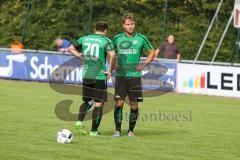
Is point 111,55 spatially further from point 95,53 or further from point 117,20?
point 117,20

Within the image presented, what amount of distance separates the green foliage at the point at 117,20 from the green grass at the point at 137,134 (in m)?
10.4

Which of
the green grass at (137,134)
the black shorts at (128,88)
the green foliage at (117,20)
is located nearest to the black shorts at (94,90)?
the black shorts at (128,88)

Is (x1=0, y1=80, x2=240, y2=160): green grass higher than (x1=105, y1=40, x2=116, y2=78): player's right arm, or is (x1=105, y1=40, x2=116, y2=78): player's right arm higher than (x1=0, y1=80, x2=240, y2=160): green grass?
(x1=105, y1=40, x2=116, y2=78): player's right arm

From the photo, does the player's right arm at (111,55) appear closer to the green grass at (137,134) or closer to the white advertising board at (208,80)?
the green grass at (137,134)

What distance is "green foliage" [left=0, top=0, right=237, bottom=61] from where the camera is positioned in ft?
108

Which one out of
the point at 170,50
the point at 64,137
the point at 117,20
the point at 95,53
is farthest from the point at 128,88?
the point at 117,20

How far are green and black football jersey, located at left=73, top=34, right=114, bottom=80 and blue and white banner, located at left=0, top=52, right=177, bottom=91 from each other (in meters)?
13.2

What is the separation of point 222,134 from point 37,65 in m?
16.5

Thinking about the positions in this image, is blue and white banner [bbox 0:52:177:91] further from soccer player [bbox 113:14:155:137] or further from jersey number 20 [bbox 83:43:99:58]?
jersey number 20 [bbox 83:43:99:58]

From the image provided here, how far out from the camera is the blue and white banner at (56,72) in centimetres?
2725

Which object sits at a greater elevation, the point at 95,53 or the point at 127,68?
the point at 95,53

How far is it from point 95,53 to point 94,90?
680mm

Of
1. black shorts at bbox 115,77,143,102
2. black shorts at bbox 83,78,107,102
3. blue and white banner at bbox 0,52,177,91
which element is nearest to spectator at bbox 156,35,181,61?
blue and white banner at bbox 0,52,177,91

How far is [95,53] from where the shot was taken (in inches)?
546
